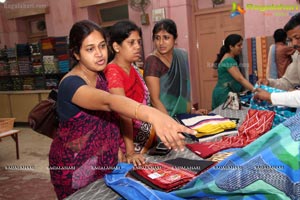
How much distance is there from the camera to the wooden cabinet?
21.2 ft

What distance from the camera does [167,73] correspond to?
7.43ft

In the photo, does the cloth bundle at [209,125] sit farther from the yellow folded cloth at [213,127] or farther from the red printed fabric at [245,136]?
the red printed fabric at [245,136]

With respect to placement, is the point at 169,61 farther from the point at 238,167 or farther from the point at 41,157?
the point at 41,157

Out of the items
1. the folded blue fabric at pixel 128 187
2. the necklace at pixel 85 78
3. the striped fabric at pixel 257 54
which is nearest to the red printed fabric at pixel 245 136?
the folded blue fabric at pixel 128 187

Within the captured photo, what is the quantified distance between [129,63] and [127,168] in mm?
730

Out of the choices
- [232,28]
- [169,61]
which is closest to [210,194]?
[169,61]

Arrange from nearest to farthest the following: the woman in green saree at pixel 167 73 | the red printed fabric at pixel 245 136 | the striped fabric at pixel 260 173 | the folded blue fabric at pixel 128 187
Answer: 1. the striped fabric at pixel 260 173
2. the folded blue fabric at pixel 128 187
3. the red printed fabric at pixel 245 136
4. the woman in green saree at pixel 167 73

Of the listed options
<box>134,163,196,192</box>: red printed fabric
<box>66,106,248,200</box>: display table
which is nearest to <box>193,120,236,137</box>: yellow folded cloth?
<box>66,106,248,200</box>: display table

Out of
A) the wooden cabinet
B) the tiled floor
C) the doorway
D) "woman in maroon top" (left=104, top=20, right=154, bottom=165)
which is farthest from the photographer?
the wooden cabinet

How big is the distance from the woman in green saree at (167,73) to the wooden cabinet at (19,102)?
4.66 meters

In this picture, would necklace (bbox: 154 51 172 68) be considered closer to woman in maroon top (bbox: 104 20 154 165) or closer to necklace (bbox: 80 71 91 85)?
woman in maroon top (bbox: 104 20 154 165)

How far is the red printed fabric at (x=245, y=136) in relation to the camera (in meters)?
1.60

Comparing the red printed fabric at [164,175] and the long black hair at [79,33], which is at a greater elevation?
the long black hair at [79,33]

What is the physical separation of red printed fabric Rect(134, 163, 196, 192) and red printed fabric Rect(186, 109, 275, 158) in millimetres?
291
